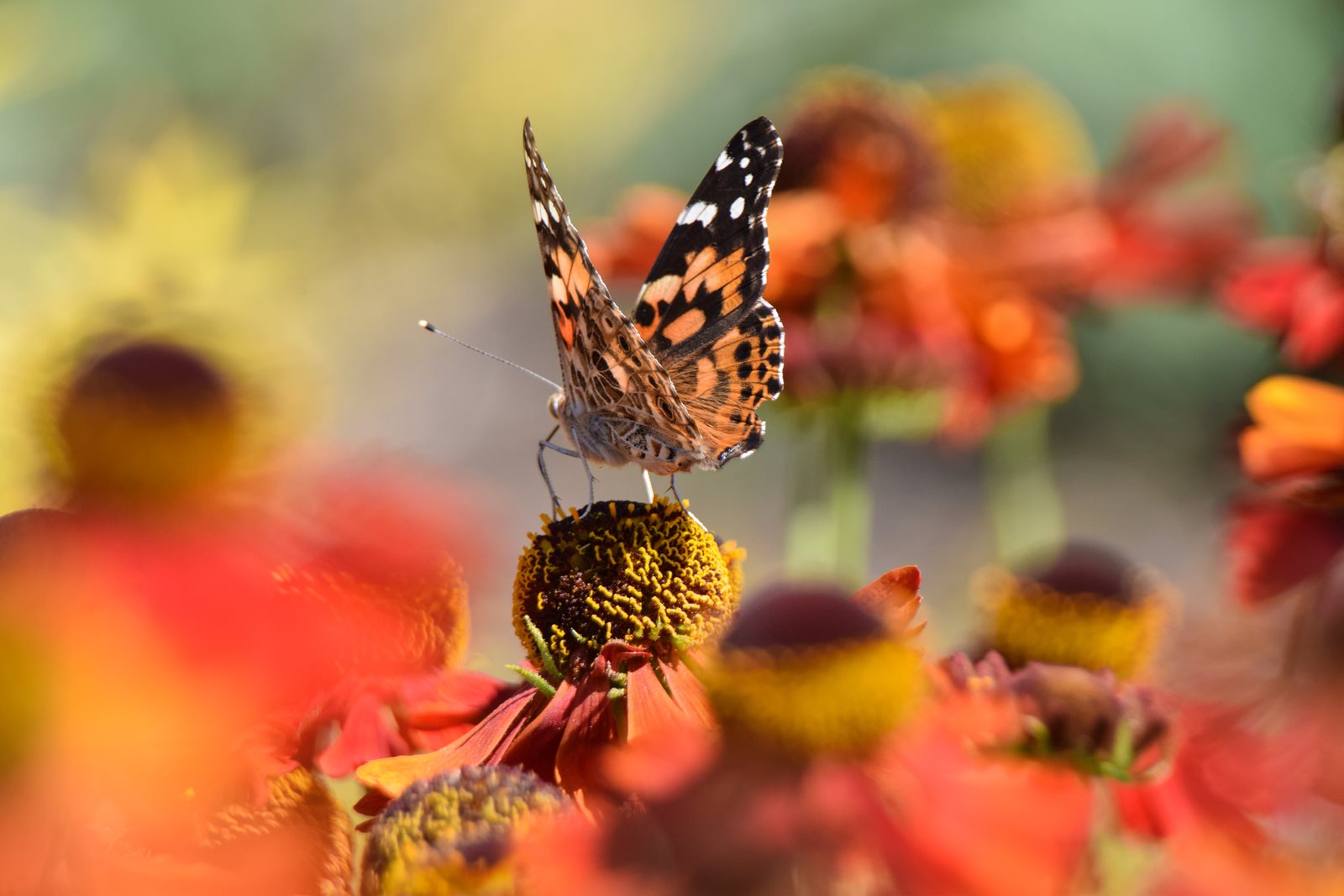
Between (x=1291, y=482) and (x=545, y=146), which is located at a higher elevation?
(x=545, y=146)

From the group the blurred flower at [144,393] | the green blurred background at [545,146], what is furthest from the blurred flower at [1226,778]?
the green blurred background at [545,146]

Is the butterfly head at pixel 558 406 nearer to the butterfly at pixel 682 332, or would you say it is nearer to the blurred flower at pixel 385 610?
the butterfly at pixel 682 332

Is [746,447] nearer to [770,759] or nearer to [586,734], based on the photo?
[586,734]

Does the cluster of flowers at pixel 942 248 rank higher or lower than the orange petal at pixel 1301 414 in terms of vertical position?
higher

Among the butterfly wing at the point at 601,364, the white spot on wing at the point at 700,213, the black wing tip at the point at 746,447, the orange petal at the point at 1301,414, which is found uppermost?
the white spot on wing at the point at 700,213

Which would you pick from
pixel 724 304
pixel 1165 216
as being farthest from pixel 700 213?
pixel 1165 216

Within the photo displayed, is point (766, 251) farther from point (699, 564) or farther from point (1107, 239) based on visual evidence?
point (1107, 239)

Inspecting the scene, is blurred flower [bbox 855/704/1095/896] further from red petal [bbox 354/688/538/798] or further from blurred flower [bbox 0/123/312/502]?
blurred flower [bbox 0/123/312/502]
